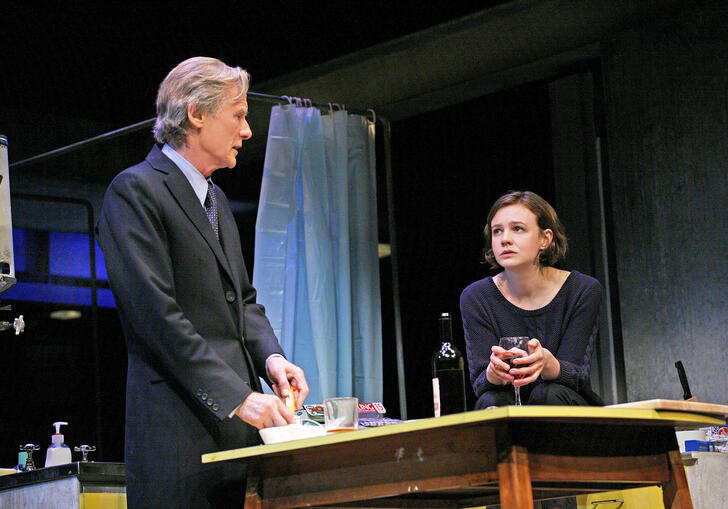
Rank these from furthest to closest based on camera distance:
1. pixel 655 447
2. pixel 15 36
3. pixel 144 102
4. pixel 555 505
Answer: pixel 144 102 → pixel 15 36 → pixel 555 505 → pixel 655 447

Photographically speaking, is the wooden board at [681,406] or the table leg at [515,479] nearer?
the table leg at [515,479]

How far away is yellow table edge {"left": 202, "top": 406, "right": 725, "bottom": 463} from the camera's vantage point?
1288 millimetres

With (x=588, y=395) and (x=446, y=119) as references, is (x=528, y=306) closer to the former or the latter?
(x=588, y=395)

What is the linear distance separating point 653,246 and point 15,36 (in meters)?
2.95

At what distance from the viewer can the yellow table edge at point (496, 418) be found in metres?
1.29

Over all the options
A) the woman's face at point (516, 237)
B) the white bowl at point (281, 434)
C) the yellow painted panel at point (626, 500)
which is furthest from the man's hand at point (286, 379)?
the yellow painted panel at point (626, 500)

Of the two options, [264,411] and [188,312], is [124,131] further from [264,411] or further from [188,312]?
[264,411]

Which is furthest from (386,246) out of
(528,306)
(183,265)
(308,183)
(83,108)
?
(183,265)

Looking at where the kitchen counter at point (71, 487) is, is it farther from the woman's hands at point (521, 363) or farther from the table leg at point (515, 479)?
the table leg at point (515, 479)

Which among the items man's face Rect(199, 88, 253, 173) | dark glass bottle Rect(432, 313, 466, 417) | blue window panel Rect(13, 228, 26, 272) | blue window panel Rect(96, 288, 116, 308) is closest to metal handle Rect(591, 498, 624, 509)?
dark glass bottle Rect(432, 313, 466, 417)

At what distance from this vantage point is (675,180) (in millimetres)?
3775

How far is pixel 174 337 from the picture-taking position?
1775 millimetres

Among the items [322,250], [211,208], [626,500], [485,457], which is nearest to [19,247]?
[322,250]

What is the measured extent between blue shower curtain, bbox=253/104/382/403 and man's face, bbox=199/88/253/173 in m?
1.66
